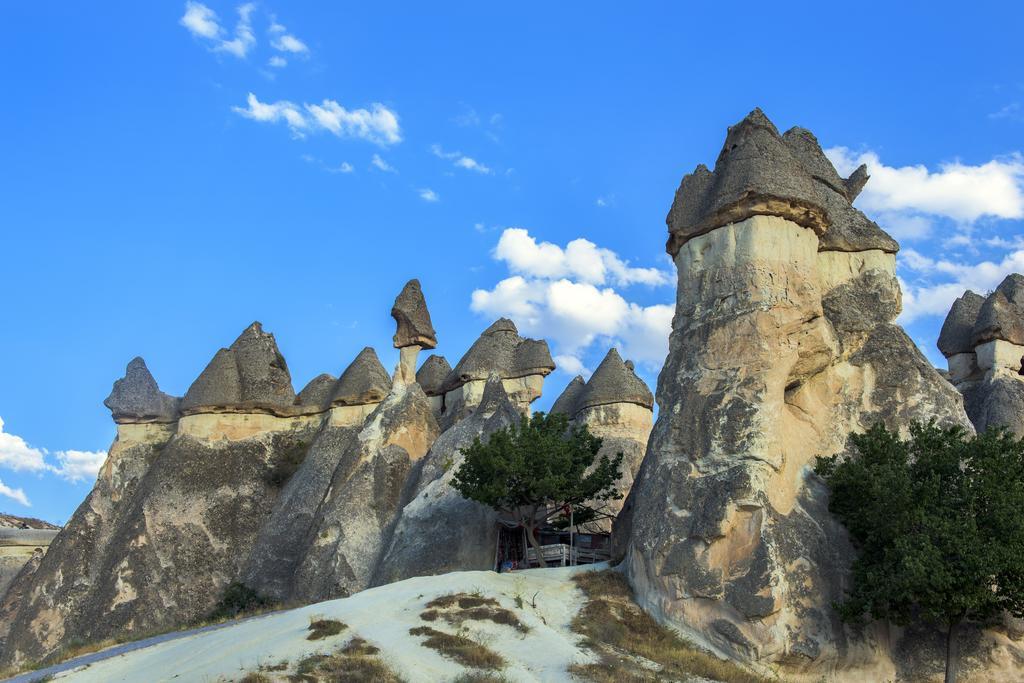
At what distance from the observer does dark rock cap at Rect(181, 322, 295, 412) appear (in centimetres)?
3225

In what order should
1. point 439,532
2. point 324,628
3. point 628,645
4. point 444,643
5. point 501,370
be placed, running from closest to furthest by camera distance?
point 444,643
point 324,628
point 628,645
point 439,532
point 501,370

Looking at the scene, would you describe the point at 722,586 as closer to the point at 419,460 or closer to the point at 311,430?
the point at 419,460

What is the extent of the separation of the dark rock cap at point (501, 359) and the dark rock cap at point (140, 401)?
31.4 ft

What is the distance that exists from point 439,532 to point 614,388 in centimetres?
1090

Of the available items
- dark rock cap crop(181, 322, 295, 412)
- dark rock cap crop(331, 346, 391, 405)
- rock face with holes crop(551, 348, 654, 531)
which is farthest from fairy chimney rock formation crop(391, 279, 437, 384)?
rock face with holes crop(551, 348, 654, 531)

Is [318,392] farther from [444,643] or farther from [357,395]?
[444,643]

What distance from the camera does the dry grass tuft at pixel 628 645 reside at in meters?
15.8

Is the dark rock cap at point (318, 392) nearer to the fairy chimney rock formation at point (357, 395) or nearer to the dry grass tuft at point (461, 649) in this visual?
the fairy chimney rock formation at point (357, 395)

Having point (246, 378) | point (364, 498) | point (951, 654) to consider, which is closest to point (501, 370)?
point (246, 378)

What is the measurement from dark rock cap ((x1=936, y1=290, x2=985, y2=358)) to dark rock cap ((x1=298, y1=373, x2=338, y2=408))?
19.9 metres

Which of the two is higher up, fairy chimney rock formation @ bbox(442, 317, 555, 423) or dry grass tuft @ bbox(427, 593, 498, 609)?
fairy chimney rock formation @ bbox(442, 317, 555, 423)

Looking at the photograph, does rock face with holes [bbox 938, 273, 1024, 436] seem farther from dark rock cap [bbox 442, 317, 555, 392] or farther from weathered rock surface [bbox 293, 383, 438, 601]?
weathered rock surface [bbox 293, 383, 438, 601]

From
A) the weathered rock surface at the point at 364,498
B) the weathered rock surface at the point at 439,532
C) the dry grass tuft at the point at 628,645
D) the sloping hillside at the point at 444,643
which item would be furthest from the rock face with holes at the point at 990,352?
the weathered rock surface at the point at 364,498

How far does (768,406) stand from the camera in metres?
19.4
